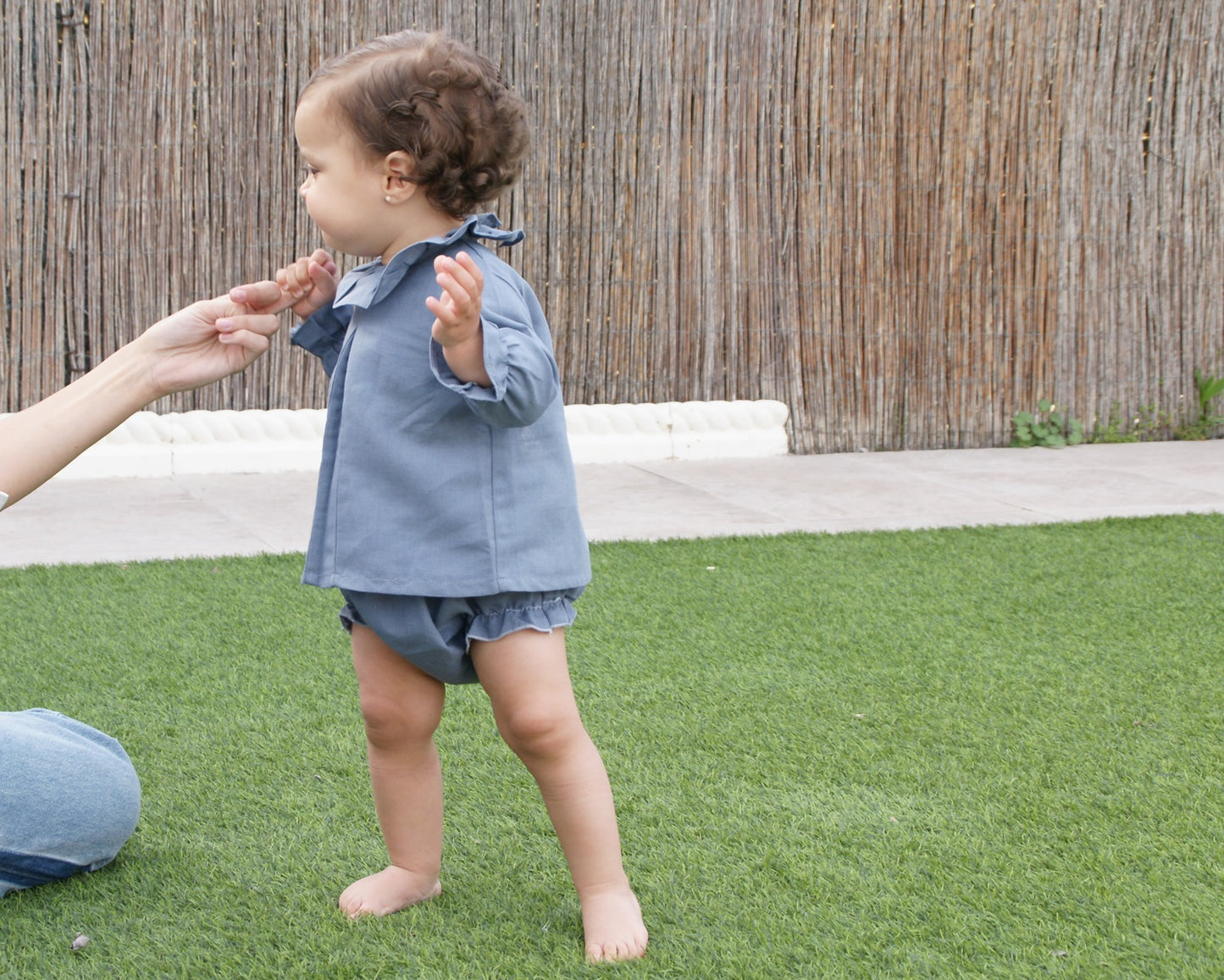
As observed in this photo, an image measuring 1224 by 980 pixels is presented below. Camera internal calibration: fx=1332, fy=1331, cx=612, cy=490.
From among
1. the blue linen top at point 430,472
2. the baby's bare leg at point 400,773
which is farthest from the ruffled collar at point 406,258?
the baby's bare leg at point 400,773

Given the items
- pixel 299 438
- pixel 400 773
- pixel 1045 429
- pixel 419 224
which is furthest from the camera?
pixel 1045 429

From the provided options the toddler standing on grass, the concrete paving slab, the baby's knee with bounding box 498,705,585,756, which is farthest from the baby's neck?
the concrete paving slab

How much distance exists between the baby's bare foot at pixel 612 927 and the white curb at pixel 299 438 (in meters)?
3.94

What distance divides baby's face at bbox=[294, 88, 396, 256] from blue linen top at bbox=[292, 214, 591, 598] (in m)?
0.08

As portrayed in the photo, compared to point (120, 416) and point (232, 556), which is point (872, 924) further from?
point (232, 556)

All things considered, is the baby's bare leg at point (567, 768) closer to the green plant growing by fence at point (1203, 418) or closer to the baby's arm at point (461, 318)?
the baby's arm at point (461, 318)

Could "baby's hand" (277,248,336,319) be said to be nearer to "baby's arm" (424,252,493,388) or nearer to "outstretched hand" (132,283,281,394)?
"outstretched hand" (132,283,281,394)

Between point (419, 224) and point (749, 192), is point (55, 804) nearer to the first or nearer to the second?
point (419, 224)

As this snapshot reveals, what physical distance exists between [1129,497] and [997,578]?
1.55 m

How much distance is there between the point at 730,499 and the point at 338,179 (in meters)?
3.57

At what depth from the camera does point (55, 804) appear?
2121 millimetres

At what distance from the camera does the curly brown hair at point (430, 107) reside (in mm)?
1840

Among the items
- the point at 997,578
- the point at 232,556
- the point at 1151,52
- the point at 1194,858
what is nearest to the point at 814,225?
the point at 1151,52

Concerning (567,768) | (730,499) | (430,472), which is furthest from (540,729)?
(730,499)
